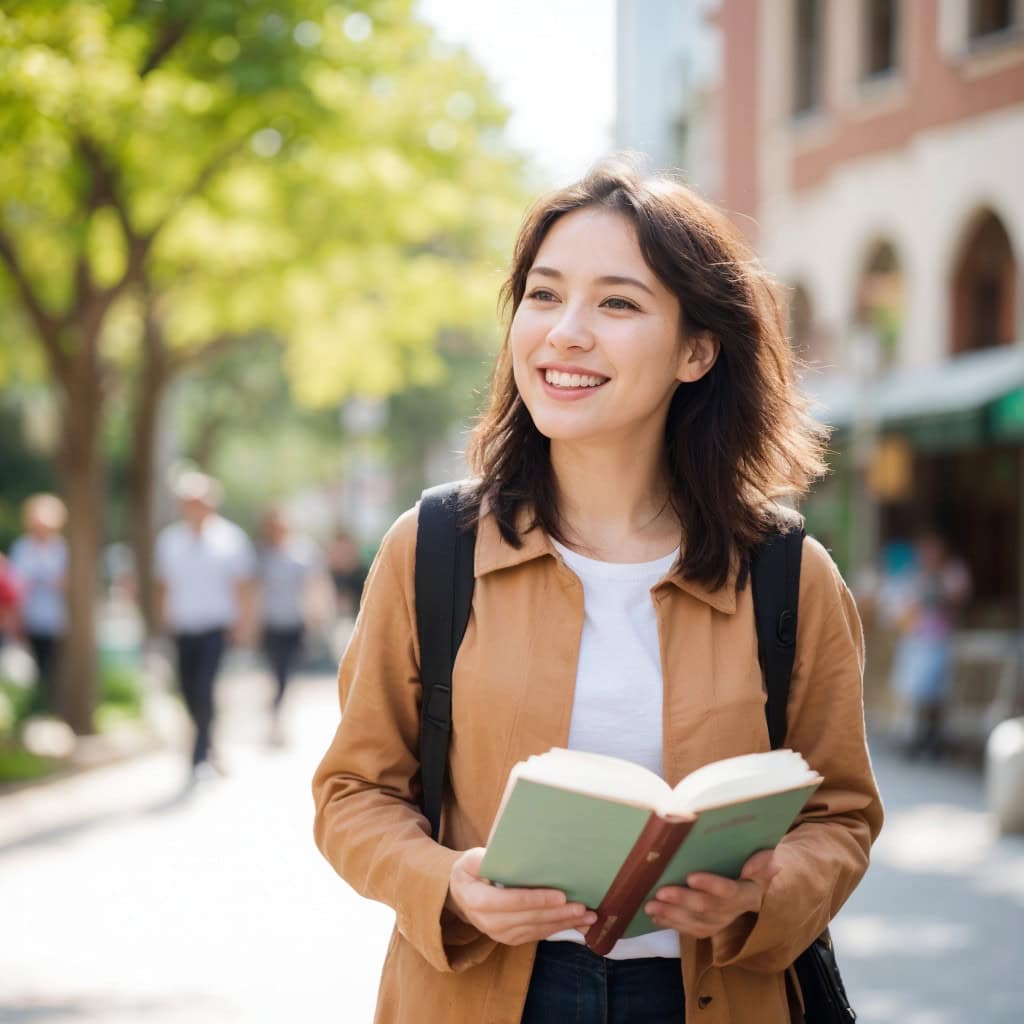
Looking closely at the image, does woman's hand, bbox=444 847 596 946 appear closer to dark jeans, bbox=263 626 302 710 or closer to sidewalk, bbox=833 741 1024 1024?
sidewalk, bbox=833 741 1024 1024

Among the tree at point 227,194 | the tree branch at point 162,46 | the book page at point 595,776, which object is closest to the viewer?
the book page at point 595,776

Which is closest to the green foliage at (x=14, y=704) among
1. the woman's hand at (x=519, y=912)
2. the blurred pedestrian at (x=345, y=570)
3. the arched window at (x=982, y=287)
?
the arched window at (x=982, y=287)

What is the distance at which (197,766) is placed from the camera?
12.3 metres

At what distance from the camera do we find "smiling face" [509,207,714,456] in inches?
104

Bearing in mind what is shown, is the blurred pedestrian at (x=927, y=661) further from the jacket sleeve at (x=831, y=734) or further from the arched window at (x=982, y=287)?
the jacket sleeve at (x=831, y=734)

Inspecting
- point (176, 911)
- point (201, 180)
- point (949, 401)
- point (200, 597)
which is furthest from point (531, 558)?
point (949, 401)

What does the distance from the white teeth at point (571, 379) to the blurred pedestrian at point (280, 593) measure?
12.6 meters

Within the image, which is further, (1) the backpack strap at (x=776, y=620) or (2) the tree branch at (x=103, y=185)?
(2) the tree branch at (x=103, y=185)

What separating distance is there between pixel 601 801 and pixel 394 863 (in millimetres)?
455

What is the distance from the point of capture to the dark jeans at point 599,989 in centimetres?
253

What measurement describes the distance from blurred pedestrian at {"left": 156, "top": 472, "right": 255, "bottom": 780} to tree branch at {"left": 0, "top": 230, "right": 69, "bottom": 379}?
8.30ft

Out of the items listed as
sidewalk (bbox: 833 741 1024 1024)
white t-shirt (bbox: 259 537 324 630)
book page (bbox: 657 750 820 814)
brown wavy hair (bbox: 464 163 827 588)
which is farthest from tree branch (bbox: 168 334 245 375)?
book page (bbox: 657 750 820 814)

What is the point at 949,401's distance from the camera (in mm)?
15117

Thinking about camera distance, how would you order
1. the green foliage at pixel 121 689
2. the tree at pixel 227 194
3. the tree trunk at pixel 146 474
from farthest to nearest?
the tree trunk at pixel 146 474 < the green foliage at pixel 121 689 < the tree at pixel 227 194
